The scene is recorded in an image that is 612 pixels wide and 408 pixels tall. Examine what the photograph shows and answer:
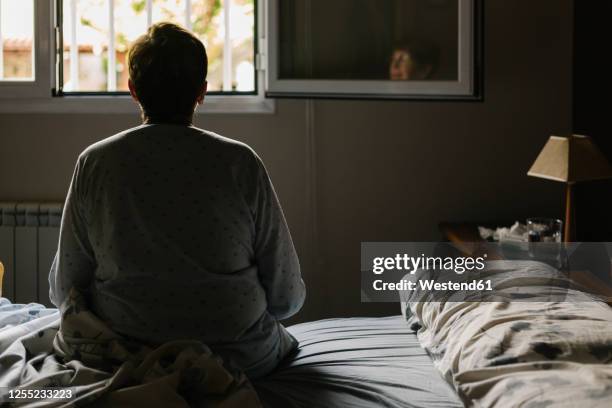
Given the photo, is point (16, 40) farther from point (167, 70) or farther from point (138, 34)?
point (167, 70)

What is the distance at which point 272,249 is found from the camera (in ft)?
5.87

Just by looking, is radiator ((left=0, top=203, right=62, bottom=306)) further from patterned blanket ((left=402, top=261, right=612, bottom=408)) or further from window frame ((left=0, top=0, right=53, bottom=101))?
patterned blanket ((left=402, top=261, right=612, bottom=408))

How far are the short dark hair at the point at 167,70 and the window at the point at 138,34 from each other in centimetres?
167

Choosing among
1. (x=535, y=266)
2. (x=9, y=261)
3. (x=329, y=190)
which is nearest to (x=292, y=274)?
(x=535, y=266)

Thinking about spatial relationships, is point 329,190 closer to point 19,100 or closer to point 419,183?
point 419,183

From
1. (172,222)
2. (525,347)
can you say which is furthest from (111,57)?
(525,347)

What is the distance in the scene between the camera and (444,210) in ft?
11.1

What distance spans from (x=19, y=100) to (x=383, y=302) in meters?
1.67

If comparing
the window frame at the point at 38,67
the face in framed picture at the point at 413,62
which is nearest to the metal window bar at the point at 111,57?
the window frame at the point at 38,67

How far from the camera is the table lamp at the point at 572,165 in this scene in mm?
2592

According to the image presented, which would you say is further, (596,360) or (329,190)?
(329,190)

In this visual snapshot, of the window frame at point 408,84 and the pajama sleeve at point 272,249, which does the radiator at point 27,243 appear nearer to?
the window frame at point 408,84

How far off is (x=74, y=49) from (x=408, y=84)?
1.43 meters

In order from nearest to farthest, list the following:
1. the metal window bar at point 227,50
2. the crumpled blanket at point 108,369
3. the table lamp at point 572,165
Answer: the crumpled blanket at point 108,369, the table lamp at point 572,165, the metal window bar at point 227,50
